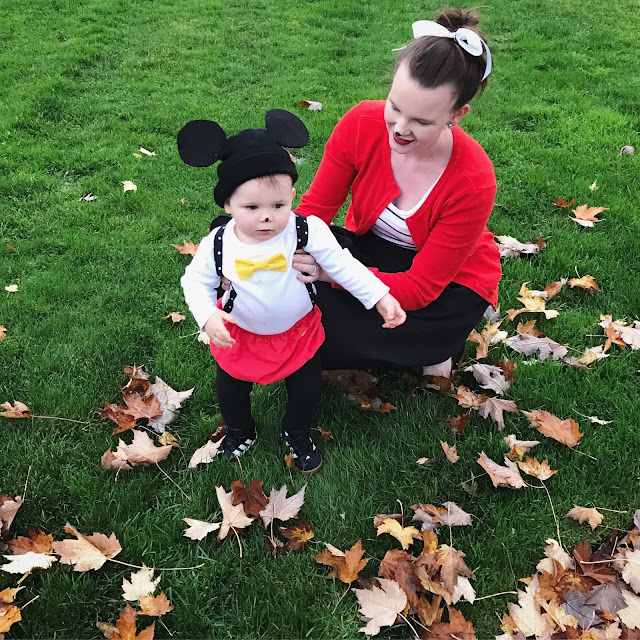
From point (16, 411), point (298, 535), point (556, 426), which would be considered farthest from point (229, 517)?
point (556, 426)

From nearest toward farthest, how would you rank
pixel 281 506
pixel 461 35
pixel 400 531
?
1. pixel 461 35
2. pixel 400 531
3. pixel 281 506

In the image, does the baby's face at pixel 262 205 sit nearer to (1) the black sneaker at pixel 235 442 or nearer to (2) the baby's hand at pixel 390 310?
(2) the baby's hand at pixel 390 310

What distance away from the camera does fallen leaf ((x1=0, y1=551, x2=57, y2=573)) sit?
2.01 meters

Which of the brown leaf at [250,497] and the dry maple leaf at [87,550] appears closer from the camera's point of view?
the dry maple leaf at [87,550]

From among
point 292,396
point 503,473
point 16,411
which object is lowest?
point 16,411

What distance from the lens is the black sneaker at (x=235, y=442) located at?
2.54 meters

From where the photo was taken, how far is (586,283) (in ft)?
11.6

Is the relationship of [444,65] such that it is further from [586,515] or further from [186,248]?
[186,248]

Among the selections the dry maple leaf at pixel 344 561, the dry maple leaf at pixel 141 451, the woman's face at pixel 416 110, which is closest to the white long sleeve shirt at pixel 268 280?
the woman's face at pixel 416 110

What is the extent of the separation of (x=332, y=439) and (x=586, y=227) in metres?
2.69

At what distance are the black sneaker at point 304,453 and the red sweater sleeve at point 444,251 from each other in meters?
0.75

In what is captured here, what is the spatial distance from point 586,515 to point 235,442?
4.90ft

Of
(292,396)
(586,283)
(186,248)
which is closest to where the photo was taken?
(292,396)

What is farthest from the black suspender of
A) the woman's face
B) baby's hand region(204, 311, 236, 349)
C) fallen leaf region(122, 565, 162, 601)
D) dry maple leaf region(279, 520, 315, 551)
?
fallen leaf region(122, 565, 162, 601)
